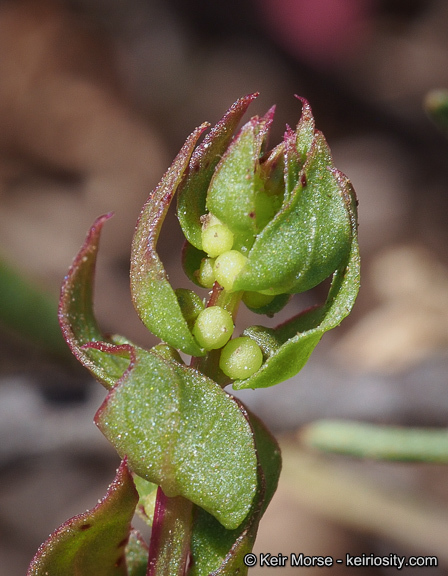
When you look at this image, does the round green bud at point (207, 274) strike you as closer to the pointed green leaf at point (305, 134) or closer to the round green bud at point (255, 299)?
the round green bud at point (255, 299)

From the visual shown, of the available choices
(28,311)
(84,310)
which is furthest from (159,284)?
(28,311)

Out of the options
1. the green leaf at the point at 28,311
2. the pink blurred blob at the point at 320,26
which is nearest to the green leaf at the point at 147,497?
the green leaf at the point at 28,311

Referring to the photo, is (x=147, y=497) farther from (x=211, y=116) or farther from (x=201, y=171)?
(x=211, y=116)

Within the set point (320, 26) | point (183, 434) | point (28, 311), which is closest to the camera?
point (183, 434)

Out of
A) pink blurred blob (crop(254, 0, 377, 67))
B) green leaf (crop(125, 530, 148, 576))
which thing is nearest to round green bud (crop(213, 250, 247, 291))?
green leaf (crop(125, 530, 148, 576))

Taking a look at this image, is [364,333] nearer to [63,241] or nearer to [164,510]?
[63,241]

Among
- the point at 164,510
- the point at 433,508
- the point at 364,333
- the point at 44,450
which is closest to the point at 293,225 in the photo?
the point at 164,510

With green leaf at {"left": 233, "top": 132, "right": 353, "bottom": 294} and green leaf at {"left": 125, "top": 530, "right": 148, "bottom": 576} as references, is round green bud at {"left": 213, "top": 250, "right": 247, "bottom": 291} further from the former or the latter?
green leaf at {"left": 125, "top": 530, "right": 148, "bottom": 576}
